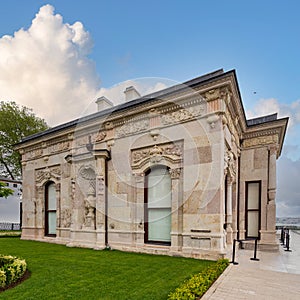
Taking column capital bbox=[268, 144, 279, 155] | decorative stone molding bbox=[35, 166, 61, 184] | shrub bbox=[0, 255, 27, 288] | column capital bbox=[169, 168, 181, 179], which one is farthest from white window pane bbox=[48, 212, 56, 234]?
column capital bbox=[268, 144, 279, 155]

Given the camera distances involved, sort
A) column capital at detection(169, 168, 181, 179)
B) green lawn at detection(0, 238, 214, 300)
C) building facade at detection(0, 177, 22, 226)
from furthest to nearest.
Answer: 1. building facade at detection(0, 177, 22, 226)
2. column capital at detection(169, 168, 181, 179)
3. green lawn at detection(0, 238, 214, 300)

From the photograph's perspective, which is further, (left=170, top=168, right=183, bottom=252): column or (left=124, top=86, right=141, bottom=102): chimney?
(left=124, top=86, right=141, bottom=102): chimney

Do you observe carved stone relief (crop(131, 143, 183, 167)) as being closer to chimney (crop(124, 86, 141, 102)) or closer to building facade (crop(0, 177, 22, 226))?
chimney (crop(124, 86, 141, 102))

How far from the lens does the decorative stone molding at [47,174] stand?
39.4 ft

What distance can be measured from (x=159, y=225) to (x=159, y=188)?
1.29 m

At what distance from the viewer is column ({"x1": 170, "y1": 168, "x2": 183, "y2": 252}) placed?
25.6 ft

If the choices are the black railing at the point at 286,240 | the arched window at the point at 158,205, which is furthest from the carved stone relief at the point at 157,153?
the black railing at the point at 286,240

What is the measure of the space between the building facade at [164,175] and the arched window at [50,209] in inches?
2.0

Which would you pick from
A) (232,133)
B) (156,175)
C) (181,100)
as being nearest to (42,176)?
(156,175)

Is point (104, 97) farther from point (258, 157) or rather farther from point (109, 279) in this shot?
point (109, 279)

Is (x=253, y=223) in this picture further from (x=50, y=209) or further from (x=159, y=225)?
(x=50, y=209)

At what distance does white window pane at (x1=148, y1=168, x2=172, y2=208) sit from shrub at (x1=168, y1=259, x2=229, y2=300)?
2967mm

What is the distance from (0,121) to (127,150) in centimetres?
1679

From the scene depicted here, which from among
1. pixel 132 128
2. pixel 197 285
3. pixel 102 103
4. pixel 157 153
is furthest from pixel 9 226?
pixel 197 285
